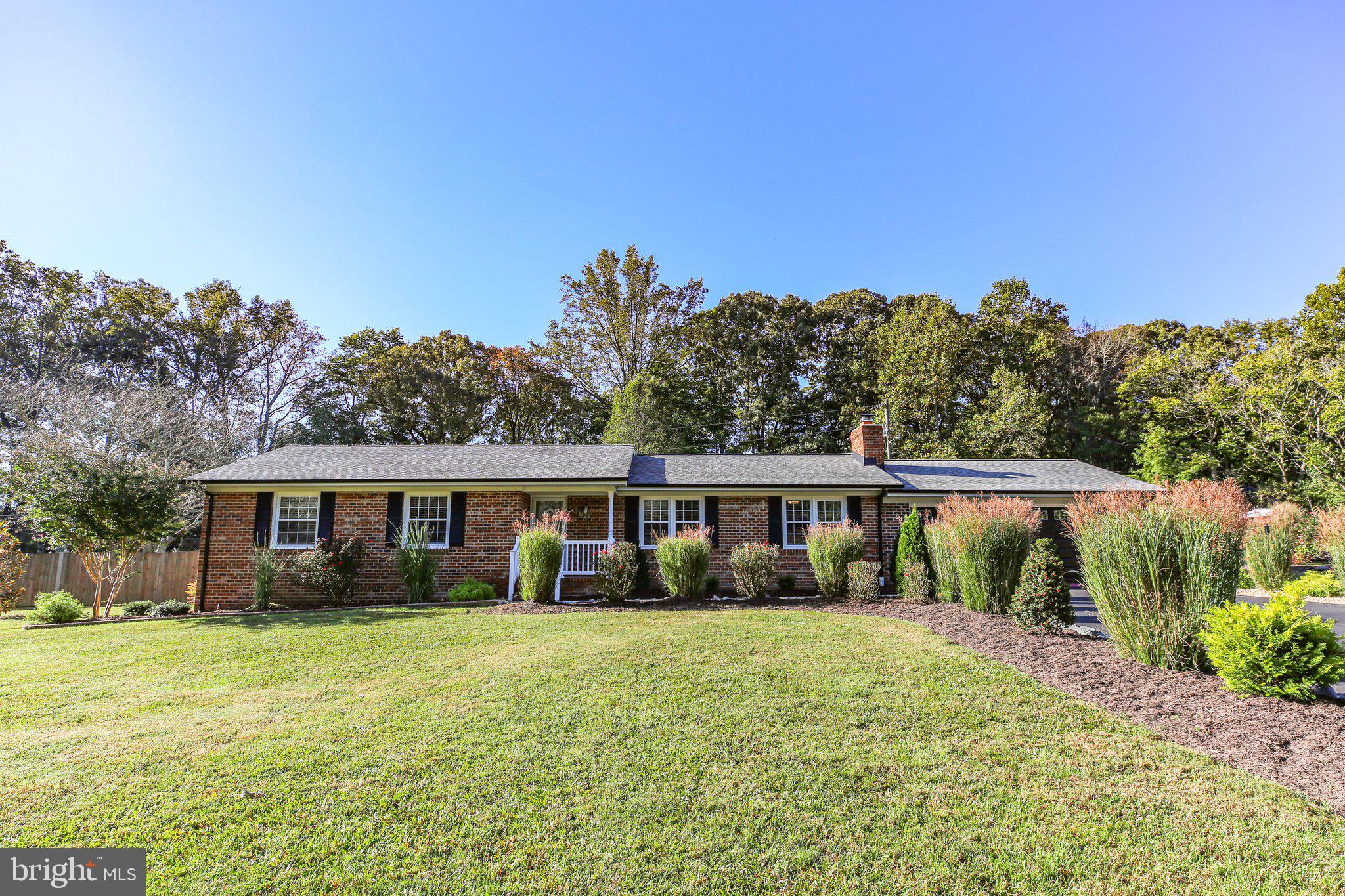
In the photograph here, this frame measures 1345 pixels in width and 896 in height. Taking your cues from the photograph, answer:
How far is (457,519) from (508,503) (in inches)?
46.6

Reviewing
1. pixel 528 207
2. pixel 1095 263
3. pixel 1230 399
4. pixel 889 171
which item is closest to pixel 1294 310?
pixel 1230 399

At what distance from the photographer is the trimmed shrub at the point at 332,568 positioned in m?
12.7

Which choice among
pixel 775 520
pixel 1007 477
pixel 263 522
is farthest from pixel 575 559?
pixel 1007 477

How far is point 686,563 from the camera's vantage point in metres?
11.4

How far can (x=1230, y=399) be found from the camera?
910 inches

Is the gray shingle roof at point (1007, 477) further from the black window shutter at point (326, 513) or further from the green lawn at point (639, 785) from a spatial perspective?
the black window shutter at point (326, 513)

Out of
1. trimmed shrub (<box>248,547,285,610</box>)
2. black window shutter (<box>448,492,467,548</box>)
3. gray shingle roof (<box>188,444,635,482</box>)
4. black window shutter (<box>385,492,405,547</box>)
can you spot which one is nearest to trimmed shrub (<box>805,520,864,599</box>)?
gray shingle roof (<box>188,444,635,482</box>)

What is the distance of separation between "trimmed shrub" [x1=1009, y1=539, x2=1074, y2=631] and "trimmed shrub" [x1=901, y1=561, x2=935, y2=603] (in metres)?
2.82

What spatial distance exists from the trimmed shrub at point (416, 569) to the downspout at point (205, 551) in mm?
4197

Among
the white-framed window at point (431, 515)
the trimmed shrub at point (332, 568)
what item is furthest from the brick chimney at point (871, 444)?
the trimmed shrub at point (332, 568)

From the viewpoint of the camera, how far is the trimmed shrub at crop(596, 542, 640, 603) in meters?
11.3

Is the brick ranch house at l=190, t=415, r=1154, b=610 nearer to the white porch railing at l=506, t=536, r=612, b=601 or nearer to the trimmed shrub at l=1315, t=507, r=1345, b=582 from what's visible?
the white porch railing at l=506, t=536, r=612, b=601

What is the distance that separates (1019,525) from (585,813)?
7.93 metres

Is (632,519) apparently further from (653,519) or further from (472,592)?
(472,592)
